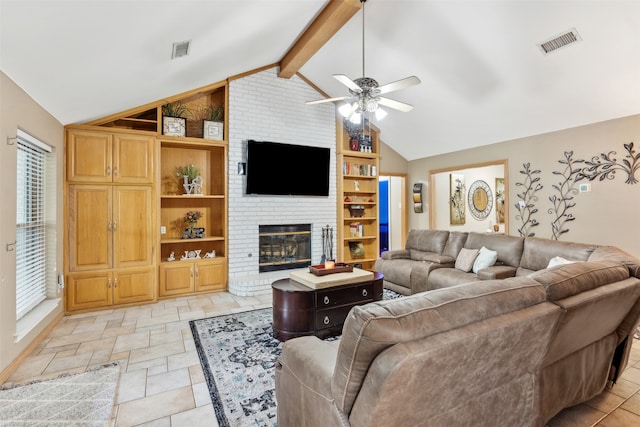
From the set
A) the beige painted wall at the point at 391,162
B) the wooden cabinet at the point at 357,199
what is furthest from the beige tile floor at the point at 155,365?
the beige painted wall at the point at 391,162

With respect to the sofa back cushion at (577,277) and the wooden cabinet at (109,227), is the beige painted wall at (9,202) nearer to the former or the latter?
the wooden cabinet at (109,227)

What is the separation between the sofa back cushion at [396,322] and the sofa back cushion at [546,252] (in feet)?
9.64

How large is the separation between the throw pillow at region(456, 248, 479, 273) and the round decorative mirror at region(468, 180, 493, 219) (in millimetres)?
3205

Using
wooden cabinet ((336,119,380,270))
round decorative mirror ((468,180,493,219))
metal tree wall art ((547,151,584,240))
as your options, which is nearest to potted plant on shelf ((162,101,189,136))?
wooden cabinet ((336,119,380,270))

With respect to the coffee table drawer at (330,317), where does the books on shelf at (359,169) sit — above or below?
above

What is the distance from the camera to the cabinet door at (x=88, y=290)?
4.07 m

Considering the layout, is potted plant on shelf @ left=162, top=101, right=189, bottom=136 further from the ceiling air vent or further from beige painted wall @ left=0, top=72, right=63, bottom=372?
beige painted wall @ left=0, top=72, right=63, bottom=372

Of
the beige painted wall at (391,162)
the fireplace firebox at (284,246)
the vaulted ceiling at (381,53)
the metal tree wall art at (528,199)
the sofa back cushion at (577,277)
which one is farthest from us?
the beige painted wall at (391,162)

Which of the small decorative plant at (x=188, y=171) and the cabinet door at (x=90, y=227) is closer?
the cabinet door at (x=90, y=227)

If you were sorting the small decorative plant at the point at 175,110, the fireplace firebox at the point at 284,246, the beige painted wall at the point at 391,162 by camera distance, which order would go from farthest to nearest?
the beige painted wall at the point at 391,162
the fireplace firebox at the point at 284,246
the small decorative plant at the point at 175,110

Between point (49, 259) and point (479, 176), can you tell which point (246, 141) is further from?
point (479, 176)

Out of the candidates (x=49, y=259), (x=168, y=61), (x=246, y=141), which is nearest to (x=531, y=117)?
(x=246, y=141)

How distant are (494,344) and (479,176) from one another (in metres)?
6.94

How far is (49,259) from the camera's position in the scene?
3.80m
